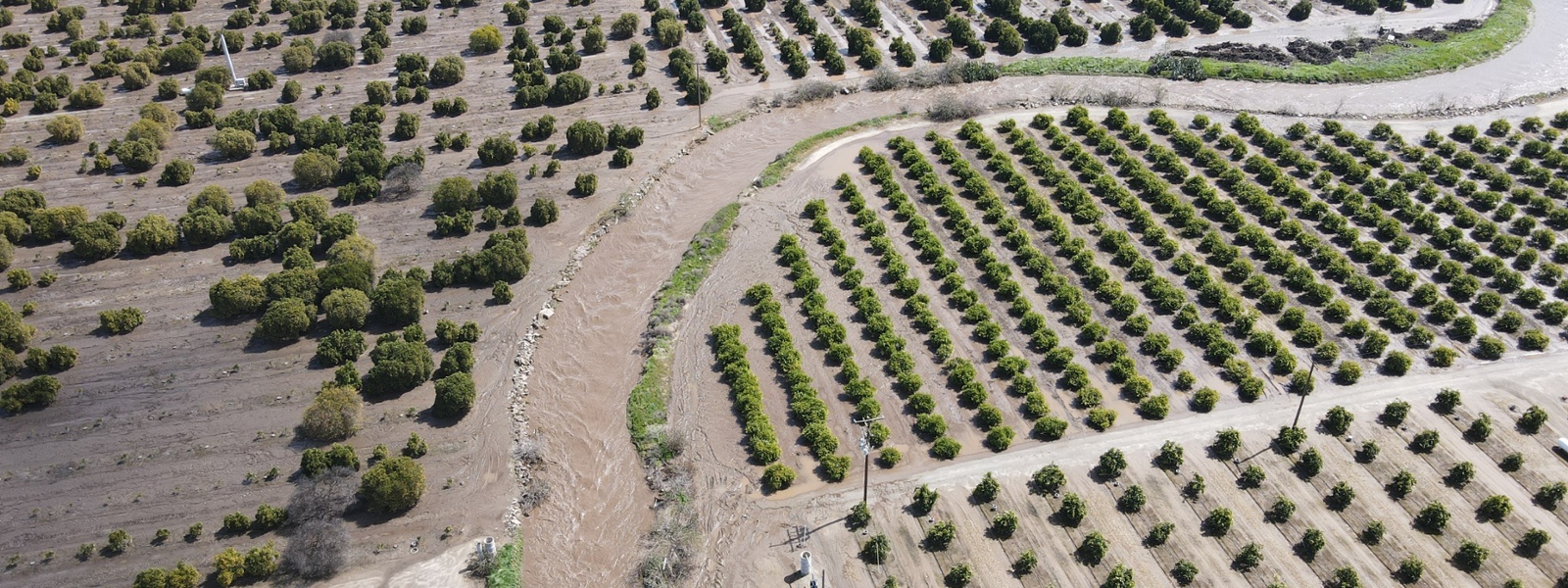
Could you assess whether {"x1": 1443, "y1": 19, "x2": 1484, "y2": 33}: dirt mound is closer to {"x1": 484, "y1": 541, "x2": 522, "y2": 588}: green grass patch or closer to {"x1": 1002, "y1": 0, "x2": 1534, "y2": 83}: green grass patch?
{"x1": 1002, "y1": 0, "x2": 1534, "y2": 83}: green grass patch

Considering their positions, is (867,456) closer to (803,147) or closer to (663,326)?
(663,326)

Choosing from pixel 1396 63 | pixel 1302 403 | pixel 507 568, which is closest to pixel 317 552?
pixel 507 568

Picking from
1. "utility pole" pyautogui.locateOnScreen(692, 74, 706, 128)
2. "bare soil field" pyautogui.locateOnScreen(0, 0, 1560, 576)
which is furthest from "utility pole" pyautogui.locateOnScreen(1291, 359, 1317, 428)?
"utility pole" pyautogui.locateOnScreen(692, 74, 706, 128)

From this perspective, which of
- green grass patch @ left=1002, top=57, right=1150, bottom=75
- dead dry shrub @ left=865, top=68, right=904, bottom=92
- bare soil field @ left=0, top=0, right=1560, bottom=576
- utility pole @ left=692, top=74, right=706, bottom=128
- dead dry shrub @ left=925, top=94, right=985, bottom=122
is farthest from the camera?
green grass patch @ left=1002, top=57, right=1150, bottom=75

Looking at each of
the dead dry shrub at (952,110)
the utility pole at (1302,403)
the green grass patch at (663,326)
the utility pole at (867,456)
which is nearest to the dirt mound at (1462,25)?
the dead dry shrub at (952,110)

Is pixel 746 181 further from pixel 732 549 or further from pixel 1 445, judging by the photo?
pixel 1 445

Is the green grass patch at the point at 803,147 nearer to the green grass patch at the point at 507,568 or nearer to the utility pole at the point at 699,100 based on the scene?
the utility pole at the point at 699,100
